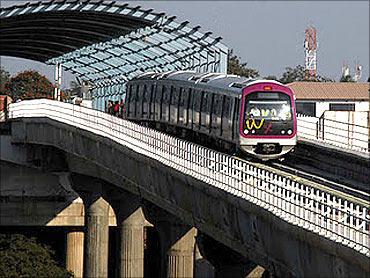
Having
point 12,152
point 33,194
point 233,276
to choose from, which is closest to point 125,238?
point 233,276

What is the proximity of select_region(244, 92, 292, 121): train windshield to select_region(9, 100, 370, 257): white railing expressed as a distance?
11.4ft

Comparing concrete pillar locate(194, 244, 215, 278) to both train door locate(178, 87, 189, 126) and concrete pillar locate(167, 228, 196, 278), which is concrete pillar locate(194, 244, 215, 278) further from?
train door locate(178, 87, 189, 126)

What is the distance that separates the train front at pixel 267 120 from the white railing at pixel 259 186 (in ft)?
10.2

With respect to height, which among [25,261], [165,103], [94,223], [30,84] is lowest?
[25,261]

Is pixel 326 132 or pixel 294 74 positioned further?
pixel 294 74

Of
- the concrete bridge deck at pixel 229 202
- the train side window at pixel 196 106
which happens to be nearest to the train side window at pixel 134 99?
the concrete bridge deck at pixel 229 202

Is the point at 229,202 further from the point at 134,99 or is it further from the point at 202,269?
the point at 202,269

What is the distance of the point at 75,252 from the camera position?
6994 cm

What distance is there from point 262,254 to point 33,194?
1814 inches

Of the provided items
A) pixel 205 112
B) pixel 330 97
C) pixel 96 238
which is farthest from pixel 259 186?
pixel 330 97

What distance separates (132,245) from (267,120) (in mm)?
15945

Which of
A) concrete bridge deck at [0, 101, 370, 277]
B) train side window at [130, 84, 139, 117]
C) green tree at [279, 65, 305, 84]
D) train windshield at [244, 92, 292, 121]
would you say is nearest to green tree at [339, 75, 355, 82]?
green tree at [279, 65, 305, 84]

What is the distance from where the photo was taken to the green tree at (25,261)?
4672 centimetres

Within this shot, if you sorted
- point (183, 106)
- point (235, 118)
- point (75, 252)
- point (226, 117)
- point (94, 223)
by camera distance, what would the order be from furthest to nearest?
point (75, 252) → point (94, 223) → point (183, 106) → point (226, 117) → point (235, 118)
